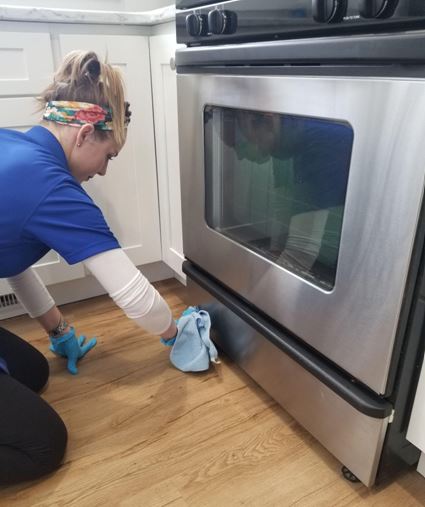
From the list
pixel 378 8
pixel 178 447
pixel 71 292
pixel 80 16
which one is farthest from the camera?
pixel 71 292

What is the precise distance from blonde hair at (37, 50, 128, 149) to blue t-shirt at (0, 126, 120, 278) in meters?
0.09

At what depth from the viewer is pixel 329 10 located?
0.62 metres

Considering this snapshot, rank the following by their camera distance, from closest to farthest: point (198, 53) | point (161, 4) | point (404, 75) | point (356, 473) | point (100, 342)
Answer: point (404, 75)
point (356, 473)
point (198, 53)
point (100, 342)
point (161, 4)

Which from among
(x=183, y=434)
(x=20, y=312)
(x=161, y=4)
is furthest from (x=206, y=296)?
(x=161, y=4)

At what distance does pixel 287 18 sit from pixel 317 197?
0.96ft

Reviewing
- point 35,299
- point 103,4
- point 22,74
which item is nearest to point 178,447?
point 35,299

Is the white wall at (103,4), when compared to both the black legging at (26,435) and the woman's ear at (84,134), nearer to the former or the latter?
the woman's ear at (84,134)

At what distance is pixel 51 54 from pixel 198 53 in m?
0.49

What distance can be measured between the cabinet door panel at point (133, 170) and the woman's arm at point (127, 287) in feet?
1.78

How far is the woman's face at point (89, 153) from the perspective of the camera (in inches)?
34.5

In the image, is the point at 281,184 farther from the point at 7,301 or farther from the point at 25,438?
the point at 7,301

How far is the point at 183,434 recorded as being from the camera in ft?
3.31

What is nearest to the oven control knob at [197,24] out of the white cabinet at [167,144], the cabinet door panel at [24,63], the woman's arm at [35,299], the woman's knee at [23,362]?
the white cabinet at [167,144]

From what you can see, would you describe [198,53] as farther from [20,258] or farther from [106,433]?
[106,433]
